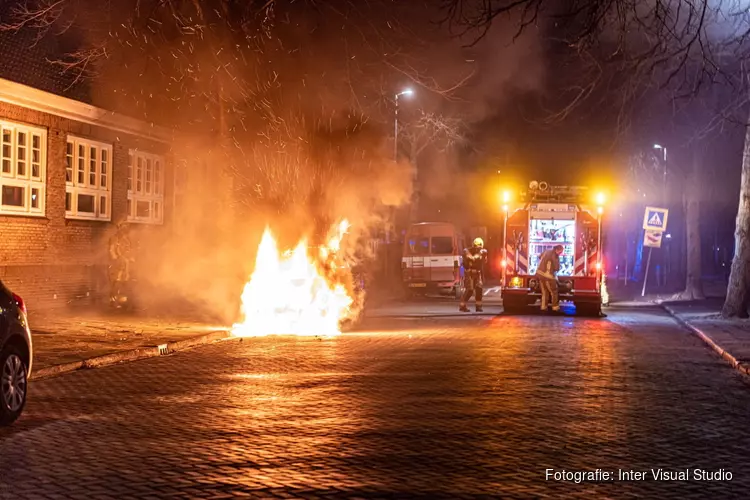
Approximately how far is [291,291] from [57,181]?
6.82m

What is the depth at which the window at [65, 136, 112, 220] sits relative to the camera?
75.9ft

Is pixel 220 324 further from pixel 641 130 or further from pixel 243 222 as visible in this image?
pixel 641 130

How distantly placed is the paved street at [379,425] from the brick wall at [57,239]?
7393mm

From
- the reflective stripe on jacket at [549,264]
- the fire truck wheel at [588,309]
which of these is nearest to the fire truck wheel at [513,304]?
the reflective stripe on jacket at [549,264]

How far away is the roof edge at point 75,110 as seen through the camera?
2002cm

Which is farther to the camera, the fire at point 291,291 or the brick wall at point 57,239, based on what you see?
the brick wall at point 57,239

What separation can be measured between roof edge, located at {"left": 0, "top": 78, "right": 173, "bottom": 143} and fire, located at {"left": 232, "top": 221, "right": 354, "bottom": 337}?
5.93 metres

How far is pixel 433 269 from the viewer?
3142 centimetres

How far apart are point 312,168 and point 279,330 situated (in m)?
6.49

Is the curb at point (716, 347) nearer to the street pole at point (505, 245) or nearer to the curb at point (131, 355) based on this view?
the street pole at point (505, 245)

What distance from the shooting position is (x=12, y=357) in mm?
8891

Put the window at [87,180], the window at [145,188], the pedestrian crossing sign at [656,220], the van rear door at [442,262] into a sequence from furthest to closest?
the van rear door at [442,262], the pedestrian crossing sign at [656,220], the window at [145,188], the window at [87,180]

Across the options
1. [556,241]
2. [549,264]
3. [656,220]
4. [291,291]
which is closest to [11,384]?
[291,291]

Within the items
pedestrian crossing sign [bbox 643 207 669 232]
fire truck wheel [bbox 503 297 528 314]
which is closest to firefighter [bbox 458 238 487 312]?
fire truck wheel [bbox 503 297 528 314]
